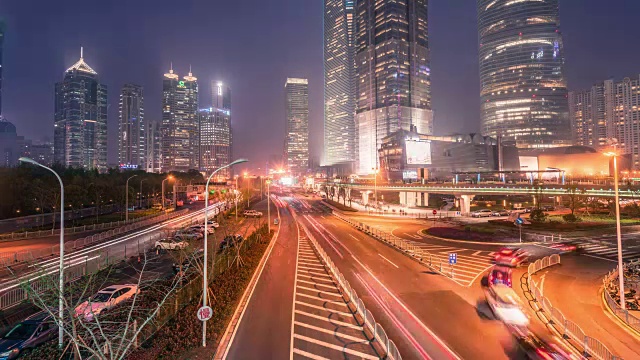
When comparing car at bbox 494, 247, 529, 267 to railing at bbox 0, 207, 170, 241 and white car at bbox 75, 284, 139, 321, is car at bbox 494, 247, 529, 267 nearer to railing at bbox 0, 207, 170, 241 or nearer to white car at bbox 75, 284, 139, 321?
white car at bbox 75, 284, 139, 321

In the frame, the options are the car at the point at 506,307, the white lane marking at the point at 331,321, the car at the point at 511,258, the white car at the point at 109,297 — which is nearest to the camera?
the white lane marking at the point at 331,321

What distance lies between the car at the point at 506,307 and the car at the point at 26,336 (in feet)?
70.9

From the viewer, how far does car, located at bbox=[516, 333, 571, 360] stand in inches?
530

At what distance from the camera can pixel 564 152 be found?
147375 millimetres

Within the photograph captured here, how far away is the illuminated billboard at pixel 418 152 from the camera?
151m

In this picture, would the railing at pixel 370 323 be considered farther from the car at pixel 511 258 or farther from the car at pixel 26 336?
the car at pixel 511 258

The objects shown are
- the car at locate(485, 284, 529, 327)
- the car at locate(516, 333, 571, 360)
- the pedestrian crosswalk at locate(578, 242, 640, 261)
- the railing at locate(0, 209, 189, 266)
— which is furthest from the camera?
the pedestrian crosswalk at locate(578, 242, 640, 261)

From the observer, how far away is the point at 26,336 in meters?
14.5

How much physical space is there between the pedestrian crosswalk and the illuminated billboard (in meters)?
115

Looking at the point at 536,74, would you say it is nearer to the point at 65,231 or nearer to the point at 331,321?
the point at 331,321

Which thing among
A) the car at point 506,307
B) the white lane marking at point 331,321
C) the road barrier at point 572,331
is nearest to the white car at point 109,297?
the white lane marking at point 331,321

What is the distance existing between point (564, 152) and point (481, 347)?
17018 centimetres

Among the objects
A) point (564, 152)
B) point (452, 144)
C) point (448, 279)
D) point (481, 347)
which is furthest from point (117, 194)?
point (564, 152)

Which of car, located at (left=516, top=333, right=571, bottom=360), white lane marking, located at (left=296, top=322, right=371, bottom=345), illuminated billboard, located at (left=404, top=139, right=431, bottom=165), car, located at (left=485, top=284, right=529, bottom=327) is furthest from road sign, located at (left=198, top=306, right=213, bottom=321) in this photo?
illuminated billboard, located at (left=404, top=139, right=431, bottom=165)
